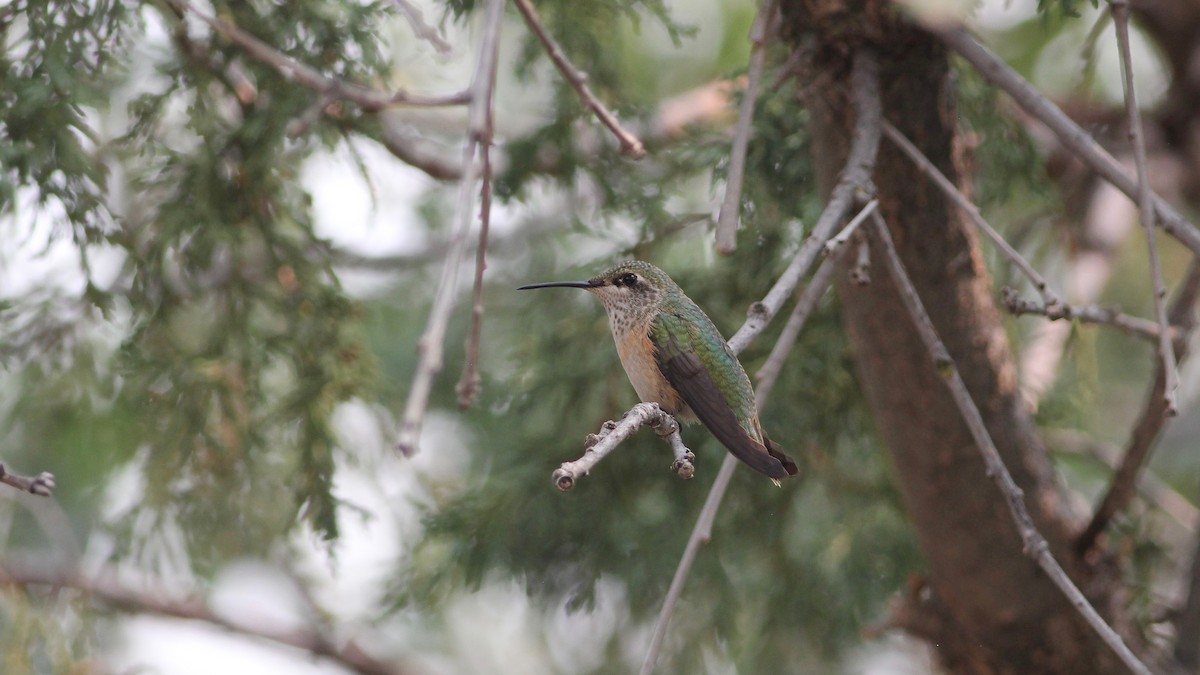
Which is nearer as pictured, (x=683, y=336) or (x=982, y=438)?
(x=982, y=438)

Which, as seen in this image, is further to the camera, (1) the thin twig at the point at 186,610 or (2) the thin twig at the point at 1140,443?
(1) the thin twig at the point at 186,610

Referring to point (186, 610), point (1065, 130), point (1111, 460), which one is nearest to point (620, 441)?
point (1065, 130)

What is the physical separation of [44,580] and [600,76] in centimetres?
365

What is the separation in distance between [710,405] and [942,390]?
1339 millimetres

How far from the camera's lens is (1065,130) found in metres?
3.08

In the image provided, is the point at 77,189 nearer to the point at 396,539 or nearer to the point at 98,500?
the point at 396,539

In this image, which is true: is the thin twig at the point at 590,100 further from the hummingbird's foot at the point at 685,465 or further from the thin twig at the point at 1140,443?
the thin twig at the point at 1140,443

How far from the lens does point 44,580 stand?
5.88 metres

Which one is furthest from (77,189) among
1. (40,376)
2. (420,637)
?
(420,637)

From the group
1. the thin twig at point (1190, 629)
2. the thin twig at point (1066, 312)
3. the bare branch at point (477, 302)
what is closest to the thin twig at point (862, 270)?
the thin twig at point (1066, 312)

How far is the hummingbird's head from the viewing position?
396 cm

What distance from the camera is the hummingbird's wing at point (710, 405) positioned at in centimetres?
284

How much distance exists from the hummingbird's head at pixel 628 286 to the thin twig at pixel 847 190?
0.69 meters

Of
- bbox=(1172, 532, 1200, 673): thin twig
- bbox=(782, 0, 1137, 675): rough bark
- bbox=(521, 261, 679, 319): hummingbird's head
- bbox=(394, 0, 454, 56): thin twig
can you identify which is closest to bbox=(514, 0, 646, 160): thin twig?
bbox=(394, 0, 454, 56): thin twig
